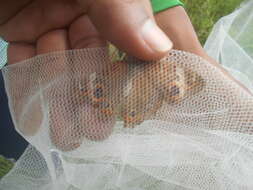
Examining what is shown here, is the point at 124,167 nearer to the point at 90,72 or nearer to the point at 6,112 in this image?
the point at 90,72

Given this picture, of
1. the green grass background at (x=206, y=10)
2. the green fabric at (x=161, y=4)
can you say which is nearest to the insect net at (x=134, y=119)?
the green fabric at (x=161, y=4)

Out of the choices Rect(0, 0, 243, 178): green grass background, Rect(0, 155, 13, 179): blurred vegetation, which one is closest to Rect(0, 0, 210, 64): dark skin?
Rect(0, 155, 13, 179): blurred vegetation

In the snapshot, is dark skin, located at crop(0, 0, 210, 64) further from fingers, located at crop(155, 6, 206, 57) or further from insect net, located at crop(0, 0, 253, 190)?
insect net, located at crop(0, 0, 253, 190)

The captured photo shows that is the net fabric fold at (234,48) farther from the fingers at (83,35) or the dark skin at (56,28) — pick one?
the fingers at (83,35)

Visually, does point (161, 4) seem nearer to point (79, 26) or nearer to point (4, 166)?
point (79, 26)

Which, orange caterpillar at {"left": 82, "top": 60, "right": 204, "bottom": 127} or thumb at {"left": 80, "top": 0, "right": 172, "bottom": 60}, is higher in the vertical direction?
thumb at {"left": 80, "top": 0, "right": 172, "bottom": 60}
